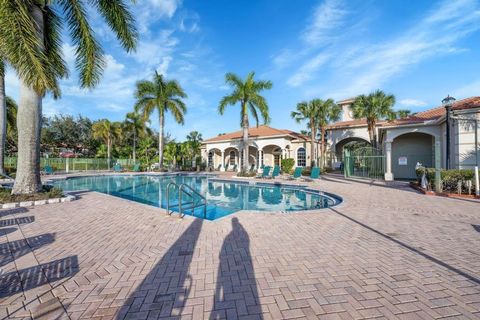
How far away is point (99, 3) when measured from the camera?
9477 mm

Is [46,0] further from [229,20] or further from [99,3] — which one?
[229,20]

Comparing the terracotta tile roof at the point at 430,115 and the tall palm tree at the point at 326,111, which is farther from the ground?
the tall palm tree at the point at 326,111

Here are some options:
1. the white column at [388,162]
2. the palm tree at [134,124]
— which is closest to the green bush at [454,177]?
the white column at [388,162]

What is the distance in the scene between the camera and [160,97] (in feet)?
83.8

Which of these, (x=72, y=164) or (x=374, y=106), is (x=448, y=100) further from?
(x=72, y=164)

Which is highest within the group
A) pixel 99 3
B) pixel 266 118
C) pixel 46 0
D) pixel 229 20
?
pixel 229 20

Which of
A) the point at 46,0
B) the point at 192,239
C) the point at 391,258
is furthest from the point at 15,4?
the point at 391,258

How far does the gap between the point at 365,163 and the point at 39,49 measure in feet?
70.6

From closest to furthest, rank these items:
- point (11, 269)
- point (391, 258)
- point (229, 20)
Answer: point (11, 269) → point (391, 258) → point (229, 20)

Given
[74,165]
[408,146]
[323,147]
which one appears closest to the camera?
[408,146]

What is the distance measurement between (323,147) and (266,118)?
26.7 feet

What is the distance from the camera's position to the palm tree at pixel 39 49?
6.26m

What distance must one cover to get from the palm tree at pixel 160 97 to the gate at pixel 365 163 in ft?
62.0

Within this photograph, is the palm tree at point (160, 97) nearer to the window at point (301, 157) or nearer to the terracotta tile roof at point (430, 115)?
the window at point (301, 157)
